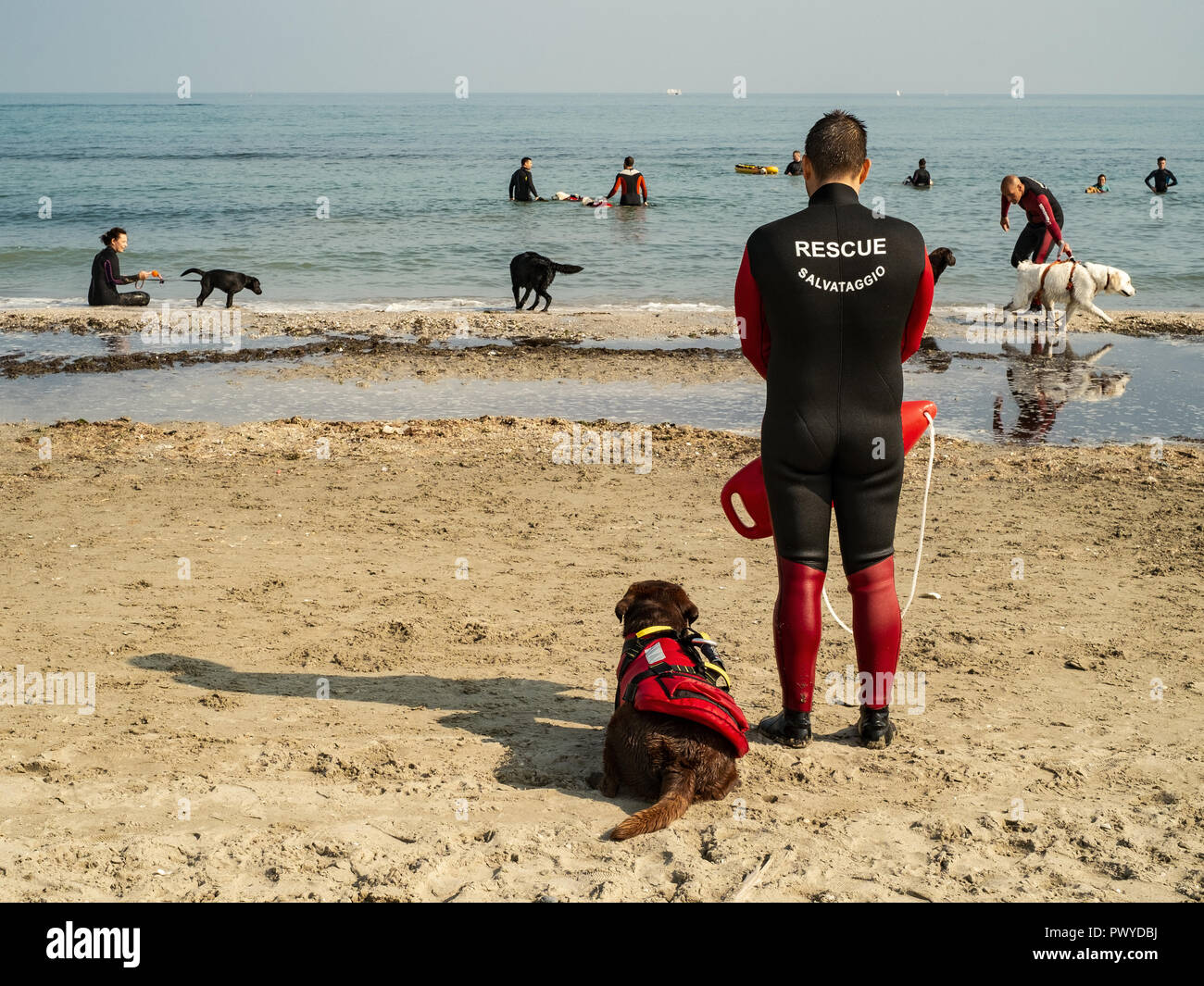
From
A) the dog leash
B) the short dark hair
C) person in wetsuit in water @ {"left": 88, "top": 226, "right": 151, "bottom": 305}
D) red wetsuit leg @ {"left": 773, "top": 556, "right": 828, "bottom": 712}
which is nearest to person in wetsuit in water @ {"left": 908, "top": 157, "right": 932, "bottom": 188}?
the dog leash

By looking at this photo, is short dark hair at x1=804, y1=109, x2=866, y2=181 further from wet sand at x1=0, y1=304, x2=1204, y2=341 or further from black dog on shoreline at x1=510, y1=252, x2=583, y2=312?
black dog on shoreline at x1=510, y1=252, x2=583, y2=312

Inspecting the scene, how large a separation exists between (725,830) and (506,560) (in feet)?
10.2

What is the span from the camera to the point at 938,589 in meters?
5.92

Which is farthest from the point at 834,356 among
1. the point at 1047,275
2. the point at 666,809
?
the point at 1047,275

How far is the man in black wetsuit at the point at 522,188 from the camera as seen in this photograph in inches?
1098

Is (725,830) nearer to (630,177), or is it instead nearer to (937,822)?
(937,822)

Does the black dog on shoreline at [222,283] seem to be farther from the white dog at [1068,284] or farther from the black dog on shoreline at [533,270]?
the white dog at [1068,284]

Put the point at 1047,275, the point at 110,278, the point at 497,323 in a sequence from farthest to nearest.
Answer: the point at 110,278 < the point at 497,323 < the point at 1047,275

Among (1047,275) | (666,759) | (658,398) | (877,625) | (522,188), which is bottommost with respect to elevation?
(666,759)

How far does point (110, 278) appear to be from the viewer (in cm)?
1587

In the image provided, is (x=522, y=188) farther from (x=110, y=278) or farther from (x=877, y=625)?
(x=877, y=625)

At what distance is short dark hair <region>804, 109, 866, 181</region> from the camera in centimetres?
387

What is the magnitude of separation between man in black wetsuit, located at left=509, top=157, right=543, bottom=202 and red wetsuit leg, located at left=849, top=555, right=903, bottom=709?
24.8 meters

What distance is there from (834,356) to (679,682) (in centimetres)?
127
